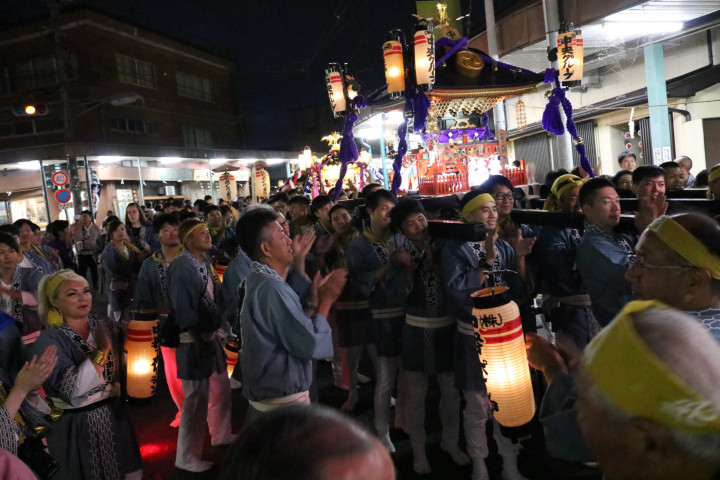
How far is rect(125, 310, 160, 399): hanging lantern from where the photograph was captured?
13.3 ft

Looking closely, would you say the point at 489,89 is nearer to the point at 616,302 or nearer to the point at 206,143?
the point at 616,302

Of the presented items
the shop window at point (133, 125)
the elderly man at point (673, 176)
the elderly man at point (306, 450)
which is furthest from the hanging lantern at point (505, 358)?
A: the shop window at point (133, 125)

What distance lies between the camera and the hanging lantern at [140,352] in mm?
4043

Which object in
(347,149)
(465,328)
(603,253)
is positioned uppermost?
(347,149)

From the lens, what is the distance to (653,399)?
110cm

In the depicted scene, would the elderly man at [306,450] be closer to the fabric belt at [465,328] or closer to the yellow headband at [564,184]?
the fabric belt at [465,328]

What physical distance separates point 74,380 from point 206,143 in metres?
35.2

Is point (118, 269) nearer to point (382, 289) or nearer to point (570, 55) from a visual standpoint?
point (382, 289)

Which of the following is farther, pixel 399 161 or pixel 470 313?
pixel 399 161

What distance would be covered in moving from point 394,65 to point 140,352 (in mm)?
6589

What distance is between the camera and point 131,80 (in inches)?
1209

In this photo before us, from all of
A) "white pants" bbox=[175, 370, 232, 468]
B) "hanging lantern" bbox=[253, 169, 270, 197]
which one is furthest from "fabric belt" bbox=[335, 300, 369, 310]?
"hanging lantern" bbox=[253, 169, 270, 197]

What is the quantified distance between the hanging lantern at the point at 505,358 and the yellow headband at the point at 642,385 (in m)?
1.86

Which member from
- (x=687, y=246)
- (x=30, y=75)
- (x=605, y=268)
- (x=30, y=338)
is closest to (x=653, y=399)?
(x=687, y=246)
